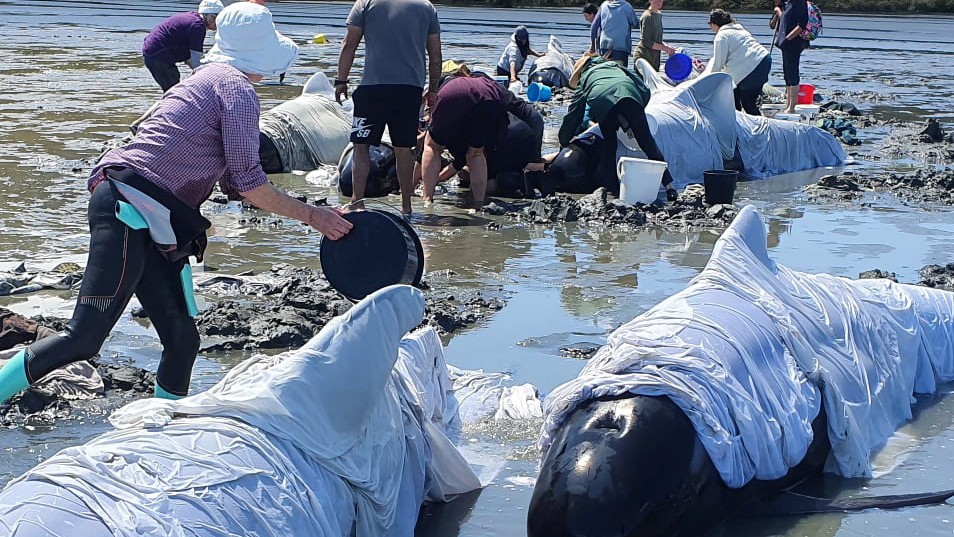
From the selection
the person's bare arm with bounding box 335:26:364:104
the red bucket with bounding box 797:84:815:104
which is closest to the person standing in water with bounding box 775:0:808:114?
the red bucket with bounding box 797:84:815:104

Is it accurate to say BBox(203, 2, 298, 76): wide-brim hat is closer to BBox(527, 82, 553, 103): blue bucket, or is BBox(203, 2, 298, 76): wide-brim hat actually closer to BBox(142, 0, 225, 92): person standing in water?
BBox(142, 0, 225, 92): person standing in water

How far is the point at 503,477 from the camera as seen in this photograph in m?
4.98

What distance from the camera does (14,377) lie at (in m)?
4.70

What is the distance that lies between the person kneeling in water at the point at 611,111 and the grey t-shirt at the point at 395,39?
1.78 m

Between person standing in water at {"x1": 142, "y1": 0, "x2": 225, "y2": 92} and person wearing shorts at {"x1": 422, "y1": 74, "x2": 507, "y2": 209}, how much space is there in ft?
10.4

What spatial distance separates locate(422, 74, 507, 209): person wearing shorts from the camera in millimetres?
10211

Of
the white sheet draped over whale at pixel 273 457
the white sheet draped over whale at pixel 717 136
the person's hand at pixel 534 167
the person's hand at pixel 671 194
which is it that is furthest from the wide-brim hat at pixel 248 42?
the white sheet draped over whale at pixel 717 136

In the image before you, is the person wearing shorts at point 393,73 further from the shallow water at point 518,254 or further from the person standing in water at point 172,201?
the person standing in water at point 172,201

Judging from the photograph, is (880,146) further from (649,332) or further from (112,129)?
(649,332)

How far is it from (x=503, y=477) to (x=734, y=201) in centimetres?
675

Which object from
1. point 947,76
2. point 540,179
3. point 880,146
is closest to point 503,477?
point 540,179

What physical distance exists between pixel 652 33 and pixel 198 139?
530 inches

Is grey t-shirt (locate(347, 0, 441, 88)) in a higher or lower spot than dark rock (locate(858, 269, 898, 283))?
higher

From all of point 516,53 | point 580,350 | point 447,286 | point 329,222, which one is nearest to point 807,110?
point 516,53
